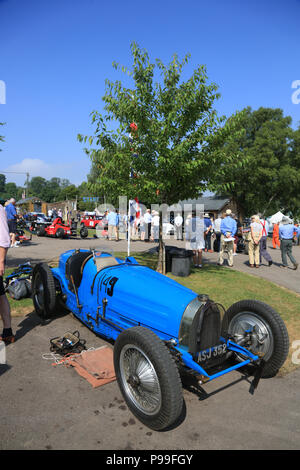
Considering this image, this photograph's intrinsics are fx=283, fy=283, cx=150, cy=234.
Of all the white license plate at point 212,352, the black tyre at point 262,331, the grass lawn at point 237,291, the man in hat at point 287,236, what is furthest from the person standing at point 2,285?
the man in hat at point 287,236

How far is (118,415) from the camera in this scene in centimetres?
259

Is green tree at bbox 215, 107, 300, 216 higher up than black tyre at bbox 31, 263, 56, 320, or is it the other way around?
green tree at bbox 215, 107, 300, 216

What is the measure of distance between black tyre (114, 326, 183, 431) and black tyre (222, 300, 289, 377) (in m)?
0.96

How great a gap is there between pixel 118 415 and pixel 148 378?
17.7 inches

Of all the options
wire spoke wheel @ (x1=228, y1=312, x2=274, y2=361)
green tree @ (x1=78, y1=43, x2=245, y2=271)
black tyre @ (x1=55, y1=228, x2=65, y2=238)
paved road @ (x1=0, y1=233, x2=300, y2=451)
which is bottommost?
paved road @ (x1=0, y1=233, x2=300, y2=451)

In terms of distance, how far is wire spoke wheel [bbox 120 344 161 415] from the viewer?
2512 millimetres

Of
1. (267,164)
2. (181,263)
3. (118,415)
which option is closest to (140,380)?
(118,415)

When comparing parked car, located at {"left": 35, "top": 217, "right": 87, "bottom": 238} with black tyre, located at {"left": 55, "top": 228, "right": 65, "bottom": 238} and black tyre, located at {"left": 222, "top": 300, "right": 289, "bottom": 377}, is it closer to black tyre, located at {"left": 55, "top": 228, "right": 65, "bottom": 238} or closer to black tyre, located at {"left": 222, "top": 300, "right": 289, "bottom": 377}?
black tyre, located at {"left": 55, "top": 228, "right": 65, "bottom": 238}

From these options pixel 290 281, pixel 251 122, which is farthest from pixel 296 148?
pixel 290 281

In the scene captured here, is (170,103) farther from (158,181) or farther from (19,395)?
(19,395)

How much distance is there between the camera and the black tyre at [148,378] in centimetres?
230

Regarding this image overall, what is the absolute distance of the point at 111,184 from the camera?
6.94m

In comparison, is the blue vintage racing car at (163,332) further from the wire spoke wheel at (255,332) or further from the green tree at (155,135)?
the green tree at (155,135)

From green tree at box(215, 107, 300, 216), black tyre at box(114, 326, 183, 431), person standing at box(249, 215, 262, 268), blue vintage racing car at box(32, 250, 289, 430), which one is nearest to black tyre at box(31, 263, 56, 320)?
blue vintage racing car at box(32, 250, 289, 430)
